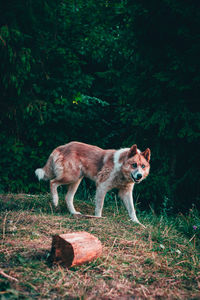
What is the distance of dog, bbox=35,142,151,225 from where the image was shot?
16.8ft

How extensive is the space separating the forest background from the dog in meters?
1.10

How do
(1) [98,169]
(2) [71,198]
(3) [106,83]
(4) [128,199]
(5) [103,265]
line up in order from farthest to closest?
(3) [106,83]
(2) [71,198]
(1) [98,169]
(4) [128,199]
(5) [103,265]

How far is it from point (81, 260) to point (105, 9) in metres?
6.33

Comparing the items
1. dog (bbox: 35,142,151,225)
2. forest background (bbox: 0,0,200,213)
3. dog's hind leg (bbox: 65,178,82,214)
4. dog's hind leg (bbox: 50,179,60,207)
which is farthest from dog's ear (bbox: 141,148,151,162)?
dog's hind leg (bbox: 50,179,60,207)

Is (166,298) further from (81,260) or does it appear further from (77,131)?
(77,131)

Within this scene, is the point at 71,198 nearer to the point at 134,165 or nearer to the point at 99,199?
the point at 99,199

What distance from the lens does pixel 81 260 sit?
284 centimetres

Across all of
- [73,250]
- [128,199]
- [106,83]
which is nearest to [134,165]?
[128,199]

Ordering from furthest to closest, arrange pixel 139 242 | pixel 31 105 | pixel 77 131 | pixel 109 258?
1. pixel 77 131
2. pixel 31 105
3. pixel 139 242
4. pixel 109 258

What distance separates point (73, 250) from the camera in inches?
108

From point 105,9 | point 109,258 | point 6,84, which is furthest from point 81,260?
point 105,9

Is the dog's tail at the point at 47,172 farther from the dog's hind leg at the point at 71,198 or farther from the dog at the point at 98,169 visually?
the dog's hind leg at the point at 71,198

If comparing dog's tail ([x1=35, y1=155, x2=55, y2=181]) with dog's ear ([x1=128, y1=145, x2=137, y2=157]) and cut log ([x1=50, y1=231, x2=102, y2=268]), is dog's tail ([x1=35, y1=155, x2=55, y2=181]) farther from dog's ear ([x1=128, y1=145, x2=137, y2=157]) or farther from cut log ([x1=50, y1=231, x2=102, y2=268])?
cut log ([x1=50, y1=231, x2=102, y2=268])

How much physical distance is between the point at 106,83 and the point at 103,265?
19.5ft
